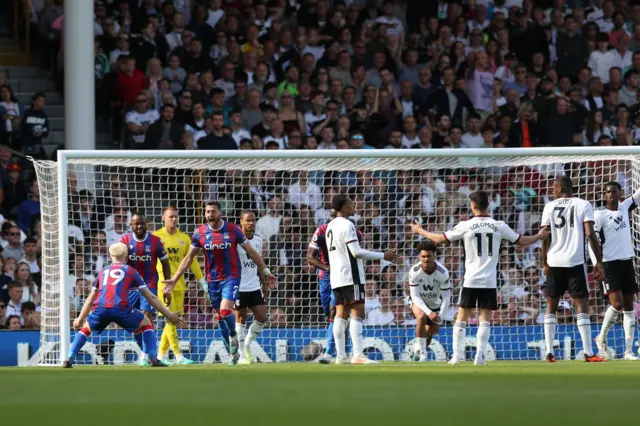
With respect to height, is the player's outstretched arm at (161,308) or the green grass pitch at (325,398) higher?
the player's outstretched arm at (161,308)

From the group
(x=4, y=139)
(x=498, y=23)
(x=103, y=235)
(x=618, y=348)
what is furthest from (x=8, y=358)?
(x=498, y=23)

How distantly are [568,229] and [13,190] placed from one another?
8.13 metres

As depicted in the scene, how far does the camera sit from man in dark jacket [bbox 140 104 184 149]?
61.5ft

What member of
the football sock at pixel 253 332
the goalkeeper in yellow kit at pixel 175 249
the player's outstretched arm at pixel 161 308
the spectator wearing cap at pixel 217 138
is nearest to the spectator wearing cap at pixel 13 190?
the spectator wearing cap at pixel 217 138

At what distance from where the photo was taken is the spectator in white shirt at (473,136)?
19.9 metres

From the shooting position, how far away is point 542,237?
44.8 ft

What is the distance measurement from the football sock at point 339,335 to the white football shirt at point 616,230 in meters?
3.15

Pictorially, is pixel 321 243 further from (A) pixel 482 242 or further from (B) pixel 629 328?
(B) pixel 629 328

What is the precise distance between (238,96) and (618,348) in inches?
291

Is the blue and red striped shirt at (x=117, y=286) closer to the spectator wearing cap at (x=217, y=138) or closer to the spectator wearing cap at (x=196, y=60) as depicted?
the spectator wearing cap at (x=217, y=138)

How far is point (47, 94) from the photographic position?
20.7 m

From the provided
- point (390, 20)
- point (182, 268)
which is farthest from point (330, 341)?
point (390, 20)

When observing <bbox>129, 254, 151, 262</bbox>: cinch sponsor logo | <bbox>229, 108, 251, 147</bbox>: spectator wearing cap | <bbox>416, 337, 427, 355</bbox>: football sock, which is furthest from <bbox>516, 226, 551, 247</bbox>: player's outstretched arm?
<bbox>229, 108, 251, 147</bbox>: spectator wearing cap

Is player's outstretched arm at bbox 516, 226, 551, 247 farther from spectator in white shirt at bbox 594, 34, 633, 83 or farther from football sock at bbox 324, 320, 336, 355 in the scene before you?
spectator in white shirt at bbox 594, 34, 633, 83
